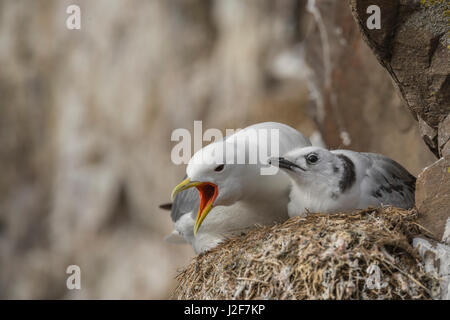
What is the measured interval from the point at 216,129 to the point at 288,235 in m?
4.08

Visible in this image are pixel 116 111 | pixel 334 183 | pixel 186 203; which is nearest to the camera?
pixel 334 183

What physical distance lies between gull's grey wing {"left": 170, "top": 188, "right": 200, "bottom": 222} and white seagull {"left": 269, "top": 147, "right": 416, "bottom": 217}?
61cm

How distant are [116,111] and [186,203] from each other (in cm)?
541

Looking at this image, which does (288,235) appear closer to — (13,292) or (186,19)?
(186,19)

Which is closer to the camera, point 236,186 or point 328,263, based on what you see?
point 328,263

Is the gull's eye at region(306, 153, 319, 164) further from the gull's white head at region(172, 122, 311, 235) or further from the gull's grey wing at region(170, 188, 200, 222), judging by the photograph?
the gull's grey wing at region(170, 188, 200, 222)

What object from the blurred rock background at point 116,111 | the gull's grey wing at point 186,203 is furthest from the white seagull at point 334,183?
the blurred rock background at point 116,111

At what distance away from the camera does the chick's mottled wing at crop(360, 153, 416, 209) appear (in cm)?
251

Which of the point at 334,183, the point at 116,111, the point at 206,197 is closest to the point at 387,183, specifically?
the point at 334,183

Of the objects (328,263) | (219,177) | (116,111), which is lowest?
(328,263)

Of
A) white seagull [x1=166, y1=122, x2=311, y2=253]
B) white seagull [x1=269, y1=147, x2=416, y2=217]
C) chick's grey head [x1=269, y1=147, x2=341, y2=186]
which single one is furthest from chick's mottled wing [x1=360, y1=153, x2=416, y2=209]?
white seagull [x1=166, y1=122, x2=311, y2=253]

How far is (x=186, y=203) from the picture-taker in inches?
124

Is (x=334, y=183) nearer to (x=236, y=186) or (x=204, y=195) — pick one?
(x=236, y=186)

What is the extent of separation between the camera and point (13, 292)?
8.66m
